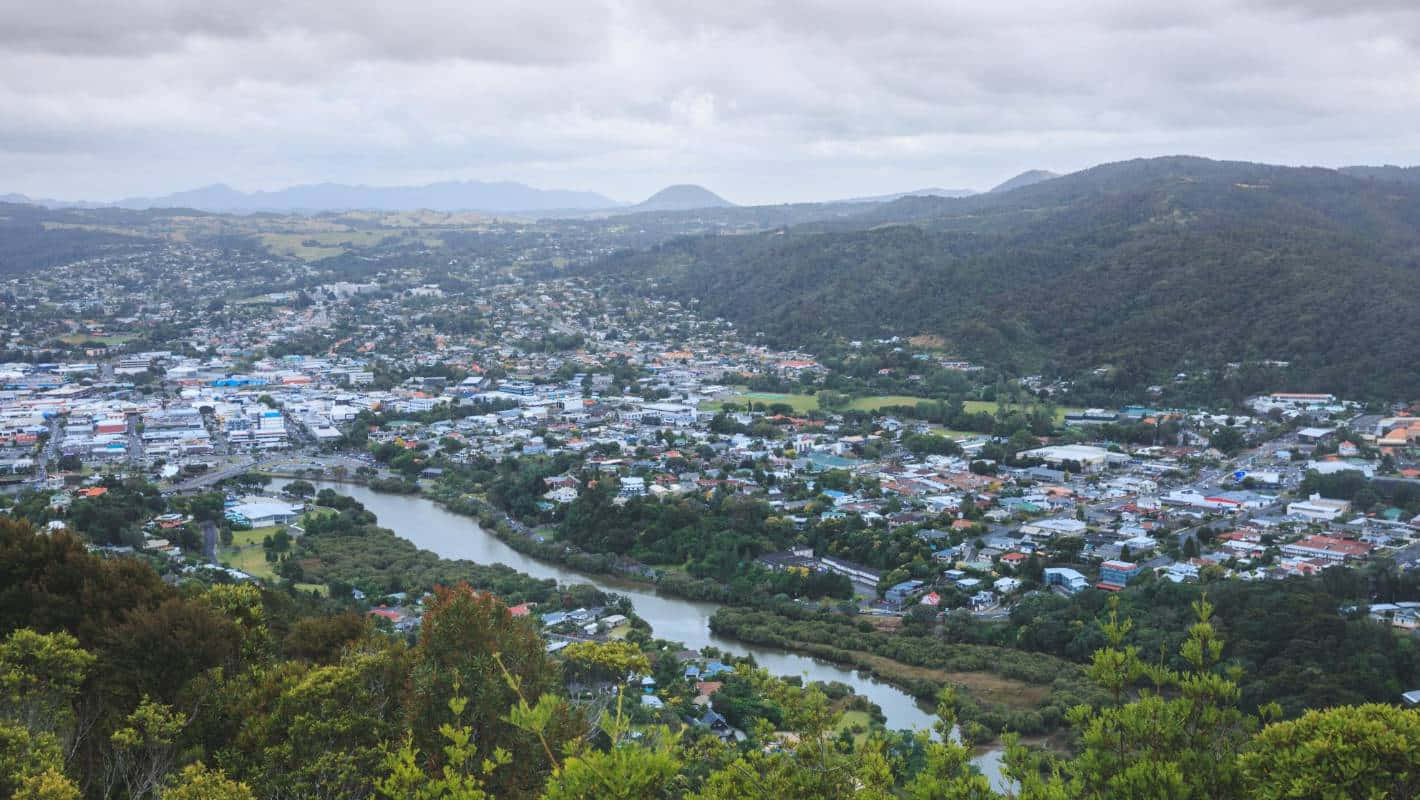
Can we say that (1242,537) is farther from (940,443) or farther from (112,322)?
(112,322)

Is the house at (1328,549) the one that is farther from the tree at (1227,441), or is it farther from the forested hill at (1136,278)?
the forested hill at (1136,278)

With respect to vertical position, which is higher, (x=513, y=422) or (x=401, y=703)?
(x=401, y=703)

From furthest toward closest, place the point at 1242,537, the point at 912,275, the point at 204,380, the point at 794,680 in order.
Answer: the point at 912,275
the point at 204,380
the point at 1242,537
the point at 794,680

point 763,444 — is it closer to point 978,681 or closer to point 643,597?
point 643,597

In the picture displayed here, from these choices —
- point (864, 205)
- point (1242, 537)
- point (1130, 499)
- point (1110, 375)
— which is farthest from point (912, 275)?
point (864, 205)

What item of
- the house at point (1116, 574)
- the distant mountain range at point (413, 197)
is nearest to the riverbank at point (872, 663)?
the house at point (1116, 574)

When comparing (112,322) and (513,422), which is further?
(112,322)

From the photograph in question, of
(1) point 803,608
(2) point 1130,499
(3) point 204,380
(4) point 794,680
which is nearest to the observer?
A: (4) point 794,680
